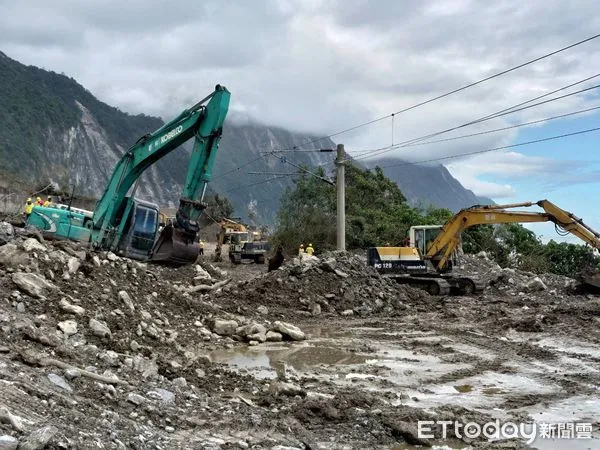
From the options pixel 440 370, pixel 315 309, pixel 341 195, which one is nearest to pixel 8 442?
pixel 440 370

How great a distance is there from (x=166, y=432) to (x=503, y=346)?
7573 millimetres

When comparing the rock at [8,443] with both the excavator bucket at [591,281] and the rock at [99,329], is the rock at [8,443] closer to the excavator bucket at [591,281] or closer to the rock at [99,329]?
the rock at [99,329]

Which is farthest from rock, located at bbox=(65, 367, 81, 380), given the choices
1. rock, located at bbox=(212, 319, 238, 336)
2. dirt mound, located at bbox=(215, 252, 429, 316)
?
dirt mound, located at bbox=(215, 252, 429, 316)

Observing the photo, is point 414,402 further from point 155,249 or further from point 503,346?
point 155,249

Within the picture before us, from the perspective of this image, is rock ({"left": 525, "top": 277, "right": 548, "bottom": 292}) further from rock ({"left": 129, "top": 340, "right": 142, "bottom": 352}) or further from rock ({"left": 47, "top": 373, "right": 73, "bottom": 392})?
rock ({"left": 47, "top": 373, "right": 73, "bottom": 392})

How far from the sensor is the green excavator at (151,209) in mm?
12281

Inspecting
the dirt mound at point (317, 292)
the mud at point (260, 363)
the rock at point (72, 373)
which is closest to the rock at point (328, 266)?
the dirt mound at point (317, 292)

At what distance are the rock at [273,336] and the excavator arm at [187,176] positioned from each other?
2.69m

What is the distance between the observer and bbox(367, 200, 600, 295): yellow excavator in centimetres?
1897

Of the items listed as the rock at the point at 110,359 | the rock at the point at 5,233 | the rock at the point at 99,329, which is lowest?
the rock at the point at 110,359

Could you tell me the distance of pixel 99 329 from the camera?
758cm

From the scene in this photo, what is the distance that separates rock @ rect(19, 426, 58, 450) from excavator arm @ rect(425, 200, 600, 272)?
55.9ft

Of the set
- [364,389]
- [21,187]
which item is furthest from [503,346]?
[21,187]

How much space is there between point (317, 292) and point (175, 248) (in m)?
4.52
